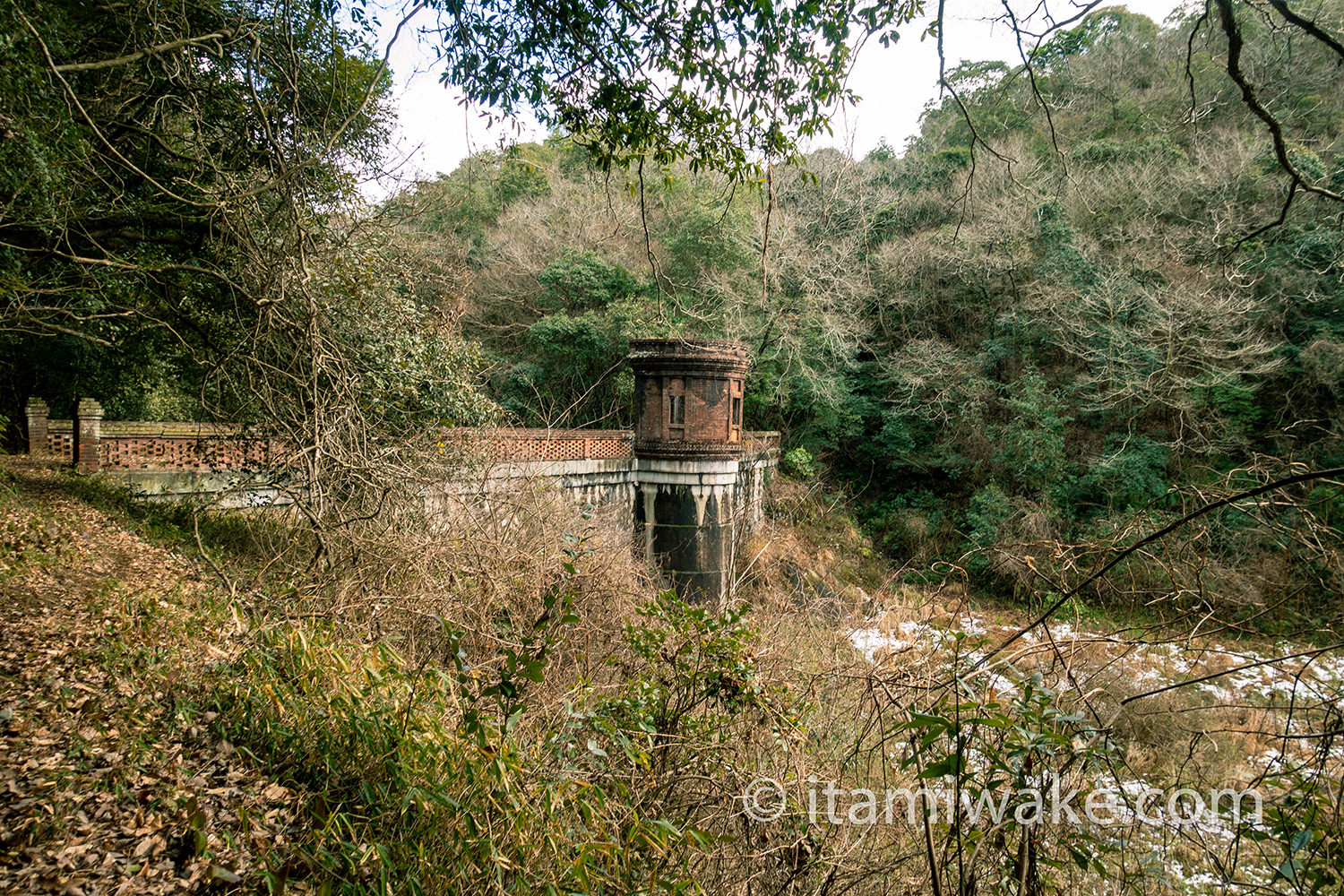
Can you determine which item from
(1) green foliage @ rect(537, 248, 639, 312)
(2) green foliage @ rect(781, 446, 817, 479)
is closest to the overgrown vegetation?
(1) green foliage @ rect(537, 248, 639, 312)

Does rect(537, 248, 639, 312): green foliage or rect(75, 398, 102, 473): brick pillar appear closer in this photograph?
rect(75, 398, 102, 473): brick pillar

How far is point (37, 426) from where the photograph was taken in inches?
495

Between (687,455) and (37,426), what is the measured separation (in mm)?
12182

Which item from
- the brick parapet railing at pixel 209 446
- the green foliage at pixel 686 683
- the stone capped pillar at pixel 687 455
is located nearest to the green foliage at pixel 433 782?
the green foliage at pixel 686 683

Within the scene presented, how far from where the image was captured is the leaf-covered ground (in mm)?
2062

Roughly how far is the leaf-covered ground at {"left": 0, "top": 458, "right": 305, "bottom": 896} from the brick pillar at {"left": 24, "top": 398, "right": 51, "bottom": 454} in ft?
35.9

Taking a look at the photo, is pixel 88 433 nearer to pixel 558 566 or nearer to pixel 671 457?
pixel 558 566

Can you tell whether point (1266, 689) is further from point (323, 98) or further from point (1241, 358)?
point (323, 98)

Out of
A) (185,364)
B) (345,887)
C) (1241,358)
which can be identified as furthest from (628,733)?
(1241,358)

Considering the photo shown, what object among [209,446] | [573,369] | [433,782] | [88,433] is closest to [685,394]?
[573,369]

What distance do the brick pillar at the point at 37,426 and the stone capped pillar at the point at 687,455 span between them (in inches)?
435

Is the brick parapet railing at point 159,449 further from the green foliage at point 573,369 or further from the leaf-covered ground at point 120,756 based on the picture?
the green foliage at point 573,369

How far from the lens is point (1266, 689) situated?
313 inches

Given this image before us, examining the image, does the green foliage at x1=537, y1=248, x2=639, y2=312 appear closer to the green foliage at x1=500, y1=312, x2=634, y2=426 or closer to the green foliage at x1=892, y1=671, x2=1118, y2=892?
the green foliage at x1=500, y1=312, x2=634, y2=426
